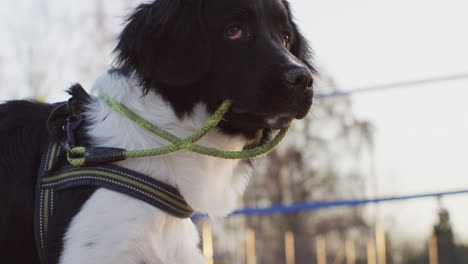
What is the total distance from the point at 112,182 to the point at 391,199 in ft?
10.4

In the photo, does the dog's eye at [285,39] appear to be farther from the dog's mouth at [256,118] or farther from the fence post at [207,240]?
the fence post at [207,240]

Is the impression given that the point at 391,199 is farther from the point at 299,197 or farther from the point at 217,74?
the point at 299,197

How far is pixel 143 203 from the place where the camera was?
1.93 metres

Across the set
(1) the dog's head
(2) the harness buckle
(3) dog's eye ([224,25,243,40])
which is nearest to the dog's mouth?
(1) the dog's head

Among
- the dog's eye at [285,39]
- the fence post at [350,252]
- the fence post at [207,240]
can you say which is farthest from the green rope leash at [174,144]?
the fence post at [350,252]

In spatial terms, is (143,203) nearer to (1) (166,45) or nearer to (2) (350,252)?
(1) (166,45)

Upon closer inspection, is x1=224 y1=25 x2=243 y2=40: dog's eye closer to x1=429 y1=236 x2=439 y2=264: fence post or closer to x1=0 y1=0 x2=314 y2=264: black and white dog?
x1=0 y1=0 x2=314 y2=264: black and white dog

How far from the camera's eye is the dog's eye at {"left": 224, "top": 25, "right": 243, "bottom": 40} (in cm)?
→ 220

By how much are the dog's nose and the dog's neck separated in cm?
37

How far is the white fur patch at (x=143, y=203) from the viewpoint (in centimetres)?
187

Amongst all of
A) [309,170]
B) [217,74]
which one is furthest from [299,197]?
[217,74]

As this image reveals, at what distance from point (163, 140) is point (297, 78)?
59 cm

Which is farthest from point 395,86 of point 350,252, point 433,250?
point 350,252

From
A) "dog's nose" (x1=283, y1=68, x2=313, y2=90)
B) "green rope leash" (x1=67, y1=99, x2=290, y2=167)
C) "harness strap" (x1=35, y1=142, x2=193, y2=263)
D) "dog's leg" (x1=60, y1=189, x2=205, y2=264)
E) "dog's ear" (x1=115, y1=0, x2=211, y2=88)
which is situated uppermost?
"dog's ear" (x1=115, y1=0, x2=211, y2=88)
